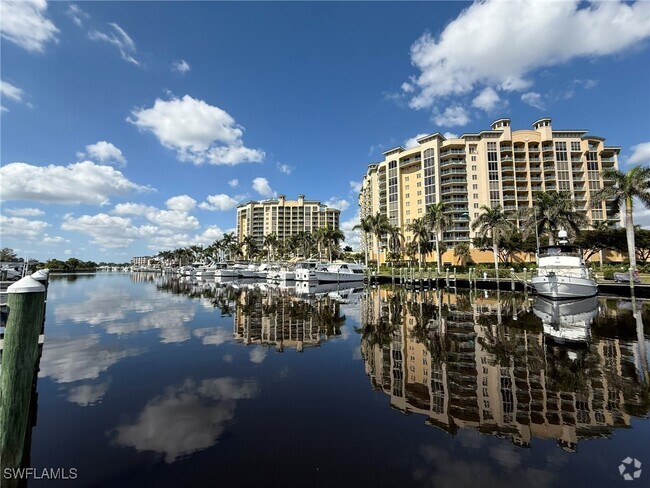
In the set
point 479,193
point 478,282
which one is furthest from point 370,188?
point 478,282

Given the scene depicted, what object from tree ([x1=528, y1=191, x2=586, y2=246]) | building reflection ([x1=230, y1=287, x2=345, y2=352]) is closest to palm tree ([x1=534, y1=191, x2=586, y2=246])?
tree ([x1=528, y1=191, x2=586, y2=246])

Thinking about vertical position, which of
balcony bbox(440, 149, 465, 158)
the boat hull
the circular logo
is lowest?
→ the circular logo

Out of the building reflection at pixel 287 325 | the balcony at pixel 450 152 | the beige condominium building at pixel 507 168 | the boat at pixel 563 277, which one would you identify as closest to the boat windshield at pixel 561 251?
the boat at pixel 563 277

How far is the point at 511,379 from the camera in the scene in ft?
34.9

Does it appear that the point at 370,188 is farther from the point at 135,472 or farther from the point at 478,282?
the point at 135,472

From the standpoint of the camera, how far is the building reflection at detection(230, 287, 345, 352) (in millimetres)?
16688

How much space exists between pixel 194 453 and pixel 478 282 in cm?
5110

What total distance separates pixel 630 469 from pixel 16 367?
1105 cm

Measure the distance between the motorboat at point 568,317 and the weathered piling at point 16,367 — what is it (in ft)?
63.2

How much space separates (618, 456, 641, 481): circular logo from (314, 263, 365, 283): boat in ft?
182

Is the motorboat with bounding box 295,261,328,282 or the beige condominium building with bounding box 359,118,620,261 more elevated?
the beige condominium building with bounding box 359,118,620,261

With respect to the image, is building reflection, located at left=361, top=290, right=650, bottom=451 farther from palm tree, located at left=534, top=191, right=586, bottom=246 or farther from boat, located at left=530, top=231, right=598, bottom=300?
palm tree, located at left=534, top=191, right=586, bottom=246

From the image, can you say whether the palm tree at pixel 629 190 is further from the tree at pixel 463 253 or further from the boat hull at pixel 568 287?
the tree at pixel 463 253

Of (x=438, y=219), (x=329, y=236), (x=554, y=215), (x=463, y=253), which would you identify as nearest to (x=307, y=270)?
(x=438, y=219)
